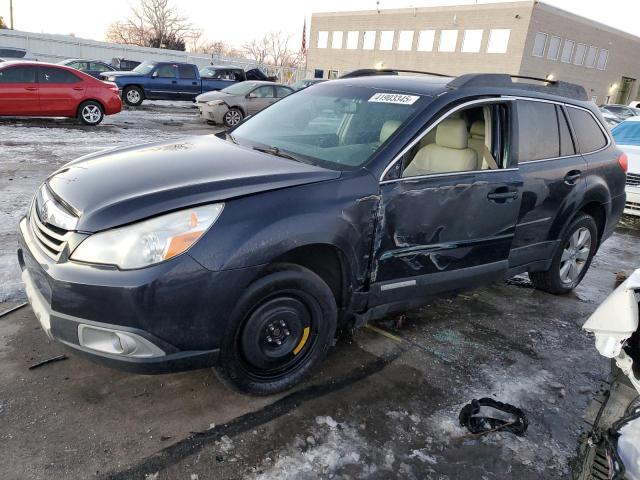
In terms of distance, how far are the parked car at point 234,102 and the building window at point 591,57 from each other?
4125cm

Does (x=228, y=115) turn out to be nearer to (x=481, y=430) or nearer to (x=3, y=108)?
(x=3, y=108)

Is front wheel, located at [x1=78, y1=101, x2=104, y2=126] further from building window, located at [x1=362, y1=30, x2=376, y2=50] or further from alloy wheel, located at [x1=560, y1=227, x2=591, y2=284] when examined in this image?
building window, located at [x1=362, y1=30, x2=376, y2=50]

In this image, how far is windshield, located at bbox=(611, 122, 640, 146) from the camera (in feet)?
27.8

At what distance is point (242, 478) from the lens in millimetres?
2287

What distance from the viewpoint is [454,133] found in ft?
11.9

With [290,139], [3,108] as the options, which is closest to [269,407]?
[290,139]

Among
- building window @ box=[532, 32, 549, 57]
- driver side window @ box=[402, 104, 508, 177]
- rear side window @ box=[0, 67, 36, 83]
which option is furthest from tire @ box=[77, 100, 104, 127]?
building window @ box=[532, 32, 549, 57]

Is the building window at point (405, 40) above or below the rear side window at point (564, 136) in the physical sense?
above

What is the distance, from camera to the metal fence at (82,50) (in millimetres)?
30750

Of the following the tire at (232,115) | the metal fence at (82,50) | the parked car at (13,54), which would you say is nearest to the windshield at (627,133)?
the tire at (232,115)

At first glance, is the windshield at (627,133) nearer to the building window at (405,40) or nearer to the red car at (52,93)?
the red car at (52,93)

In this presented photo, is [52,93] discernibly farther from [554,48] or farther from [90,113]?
[554,48]

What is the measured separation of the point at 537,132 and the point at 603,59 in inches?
2087

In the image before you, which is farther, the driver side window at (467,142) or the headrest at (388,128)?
the driver side window at (467,142)
